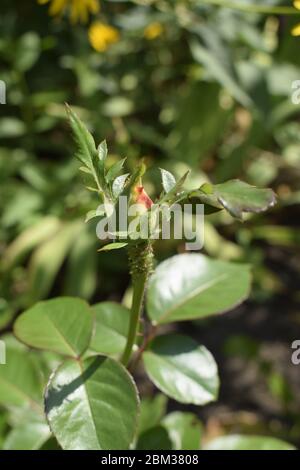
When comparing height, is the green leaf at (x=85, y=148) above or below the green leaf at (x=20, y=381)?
above

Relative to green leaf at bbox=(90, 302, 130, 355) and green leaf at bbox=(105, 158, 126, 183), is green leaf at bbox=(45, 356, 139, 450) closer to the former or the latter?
green leaf at bbox=(90, 302, 130, 355)

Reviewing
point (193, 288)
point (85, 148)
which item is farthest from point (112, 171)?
point (193, 288)

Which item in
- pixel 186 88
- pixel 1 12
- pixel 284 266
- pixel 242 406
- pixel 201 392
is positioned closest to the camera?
pixel 201 392

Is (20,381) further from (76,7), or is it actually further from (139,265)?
(76,7)

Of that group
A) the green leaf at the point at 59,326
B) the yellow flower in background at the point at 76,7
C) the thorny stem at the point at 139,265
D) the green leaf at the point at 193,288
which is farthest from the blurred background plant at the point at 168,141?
the thorny stem at the point at 139,265

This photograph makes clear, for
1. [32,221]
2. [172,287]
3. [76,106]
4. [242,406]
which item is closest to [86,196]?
[32,221]

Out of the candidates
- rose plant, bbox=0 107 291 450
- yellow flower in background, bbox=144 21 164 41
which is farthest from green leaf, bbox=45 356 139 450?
yellow flower in background, bbox=144 21 164 41

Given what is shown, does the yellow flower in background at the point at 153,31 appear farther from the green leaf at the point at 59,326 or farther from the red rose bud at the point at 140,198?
the red rose bud at the point at 140,198
